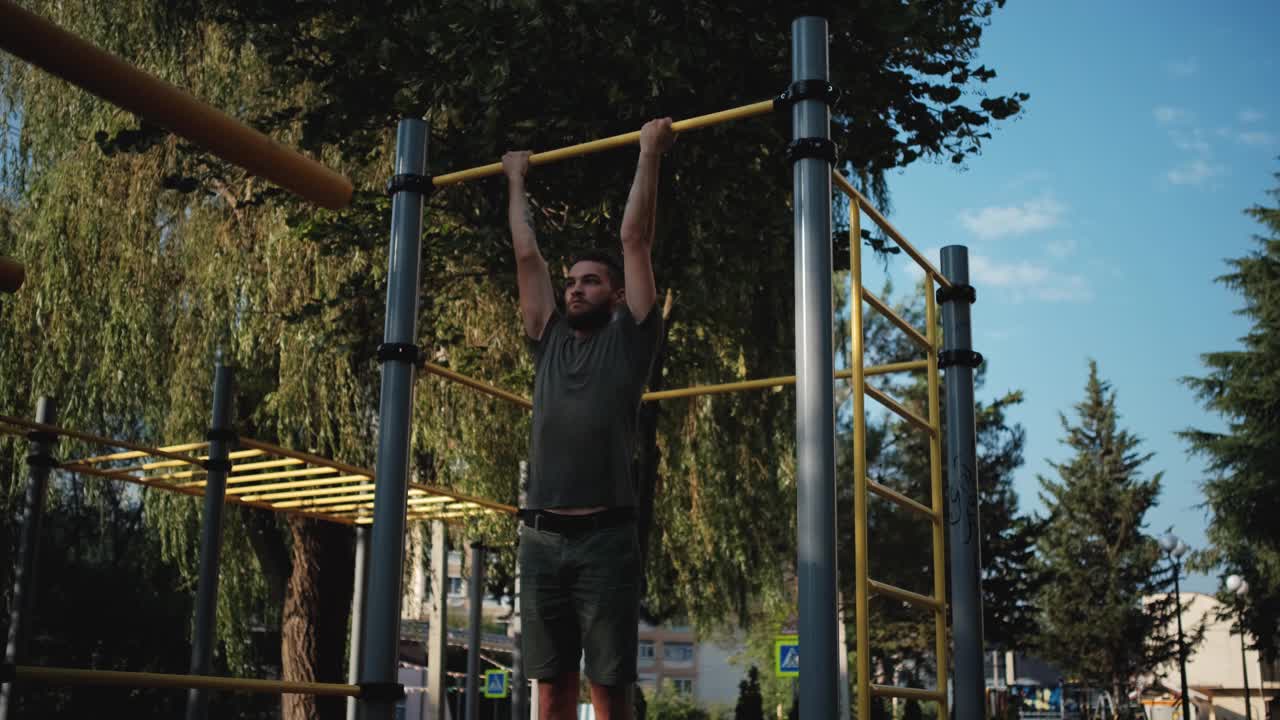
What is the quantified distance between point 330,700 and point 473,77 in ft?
22.7

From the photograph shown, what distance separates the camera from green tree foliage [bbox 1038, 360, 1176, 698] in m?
30.8

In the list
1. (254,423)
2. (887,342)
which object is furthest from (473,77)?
(887,342)

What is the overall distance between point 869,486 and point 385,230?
5.76m

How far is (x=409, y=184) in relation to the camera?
12.9 ft

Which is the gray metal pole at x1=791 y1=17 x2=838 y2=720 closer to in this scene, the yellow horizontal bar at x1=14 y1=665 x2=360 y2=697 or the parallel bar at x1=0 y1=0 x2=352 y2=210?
the yellow horizontal bar at x1=14 y1=665 x2=360 y2=697

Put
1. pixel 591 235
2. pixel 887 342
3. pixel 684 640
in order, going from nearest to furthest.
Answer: pixel 591 235 < pixel 887 342 < pixel 684 640

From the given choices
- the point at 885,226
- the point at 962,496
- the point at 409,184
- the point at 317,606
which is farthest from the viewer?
the point at 317,606

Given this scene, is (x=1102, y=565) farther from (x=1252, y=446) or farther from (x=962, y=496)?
(x=962, y=496)

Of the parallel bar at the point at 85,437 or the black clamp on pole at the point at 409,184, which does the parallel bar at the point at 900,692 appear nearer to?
the black clamp on pole at the point at 409,184

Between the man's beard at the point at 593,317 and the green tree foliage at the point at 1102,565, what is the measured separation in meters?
27.2

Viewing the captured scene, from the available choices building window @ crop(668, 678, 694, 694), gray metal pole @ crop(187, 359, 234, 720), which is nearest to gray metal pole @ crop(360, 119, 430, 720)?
gray metal pole @ crop(187, 359, 234, 720)

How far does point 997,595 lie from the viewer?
25.6 metres

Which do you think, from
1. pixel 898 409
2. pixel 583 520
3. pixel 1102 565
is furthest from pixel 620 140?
pixel 1102 565

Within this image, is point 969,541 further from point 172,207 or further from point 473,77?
point 172,207
